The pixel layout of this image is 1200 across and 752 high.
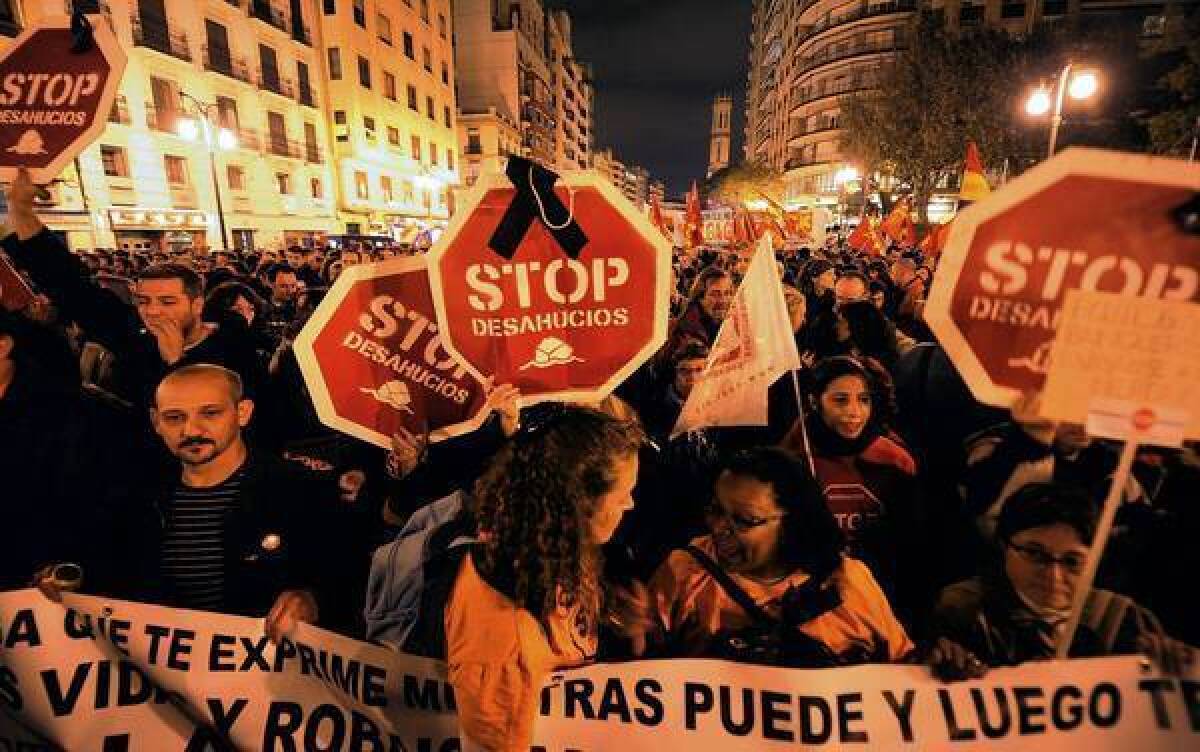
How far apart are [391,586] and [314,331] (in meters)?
1.05

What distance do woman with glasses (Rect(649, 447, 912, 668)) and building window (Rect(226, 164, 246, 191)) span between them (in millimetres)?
32426

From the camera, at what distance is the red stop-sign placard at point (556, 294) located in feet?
6.83

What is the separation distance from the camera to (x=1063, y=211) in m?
1.64

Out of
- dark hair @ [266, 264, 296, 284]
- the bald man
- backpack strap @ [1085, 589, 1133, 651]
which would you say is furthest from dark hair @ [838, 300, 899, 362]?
dark hair @ [266, 264, 296, 284]

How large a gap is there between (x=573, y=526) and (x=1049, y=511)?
159cm

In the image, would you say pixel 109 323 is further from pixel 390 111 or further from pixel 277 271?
pixel 390 111

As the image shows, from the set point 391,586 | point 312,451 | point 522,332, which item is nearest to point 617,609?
point 391,586

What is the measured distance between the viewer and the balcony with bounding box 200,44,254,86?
86.8 feet

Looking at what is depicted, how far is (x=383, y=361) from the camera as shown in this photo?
8.36ft

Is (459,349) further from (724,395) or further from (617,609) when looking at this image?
(724,395)

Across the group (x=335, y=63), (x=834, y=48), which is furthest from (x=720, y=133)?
(x=335, y=63)

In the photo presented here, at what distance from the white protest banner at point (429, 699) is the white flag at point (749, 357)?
1351 mm

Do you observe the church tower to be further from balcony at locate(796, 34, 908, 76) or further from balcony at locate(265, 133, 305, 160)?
balcony at locate(265, 133, 305, 160)

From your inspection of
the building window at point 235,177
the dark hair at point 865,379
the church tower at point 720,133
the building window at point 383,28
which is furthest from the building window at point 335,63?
the church tower at point 720,133
